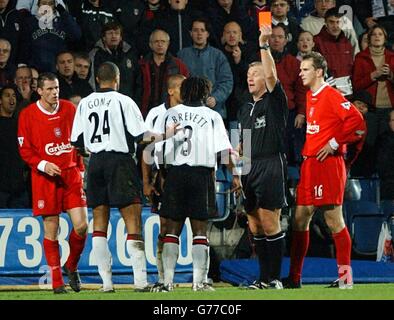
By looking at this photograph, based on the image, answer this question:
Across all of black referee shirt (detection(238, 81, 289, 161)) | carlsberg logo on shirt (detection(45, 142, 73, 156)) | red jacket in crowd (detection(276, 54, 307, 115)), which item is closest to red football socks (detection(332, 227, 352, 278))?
black referee shirt (detection(238, 81, 289, 161))

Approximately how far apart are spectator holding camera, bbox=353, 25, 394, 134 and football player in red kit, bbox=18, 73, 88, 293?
6.00 meters

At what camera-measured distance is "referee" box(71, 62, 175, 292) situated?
12.1 m

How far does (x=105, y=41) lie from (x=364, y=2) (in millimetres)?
4373

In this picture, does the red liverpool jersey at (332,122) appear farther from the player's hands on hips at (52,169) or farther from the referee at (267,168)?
the player's hands on hips at (52,169)

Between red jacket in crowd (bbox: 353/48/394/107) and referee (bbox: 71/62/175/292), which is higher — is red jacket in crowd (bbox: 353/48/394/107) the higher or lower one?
the higher one

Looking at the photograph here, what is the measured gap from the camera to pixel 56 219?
1288 centimetres

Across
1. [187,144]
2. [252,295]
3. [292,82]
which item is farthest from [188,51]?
[252,295]

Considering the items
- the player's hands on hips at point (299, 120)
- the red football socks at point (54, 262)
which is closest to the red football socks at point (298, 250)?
the red football socks at point (54, 262)

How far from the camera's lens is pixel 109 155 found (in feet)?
39.9

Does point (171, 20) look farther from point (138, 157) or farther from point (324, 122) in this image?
point (324, 122)

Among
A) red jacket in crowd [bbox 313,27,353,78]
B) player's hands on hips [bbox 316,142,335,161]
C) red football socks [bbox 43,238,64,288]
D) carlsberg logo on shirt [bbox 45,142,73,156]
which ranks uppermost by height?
red jacket in crowd [bbox 313,27,353,78]

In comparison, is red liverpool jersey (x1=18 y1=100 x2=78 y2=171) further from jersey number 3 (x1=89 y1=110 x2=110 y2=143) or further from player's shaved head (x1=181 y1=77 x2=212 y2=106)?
player's shaved head (x1=181 y1=77 x2=212 y2=106)

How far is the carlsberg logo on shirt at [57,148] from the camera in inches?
504
